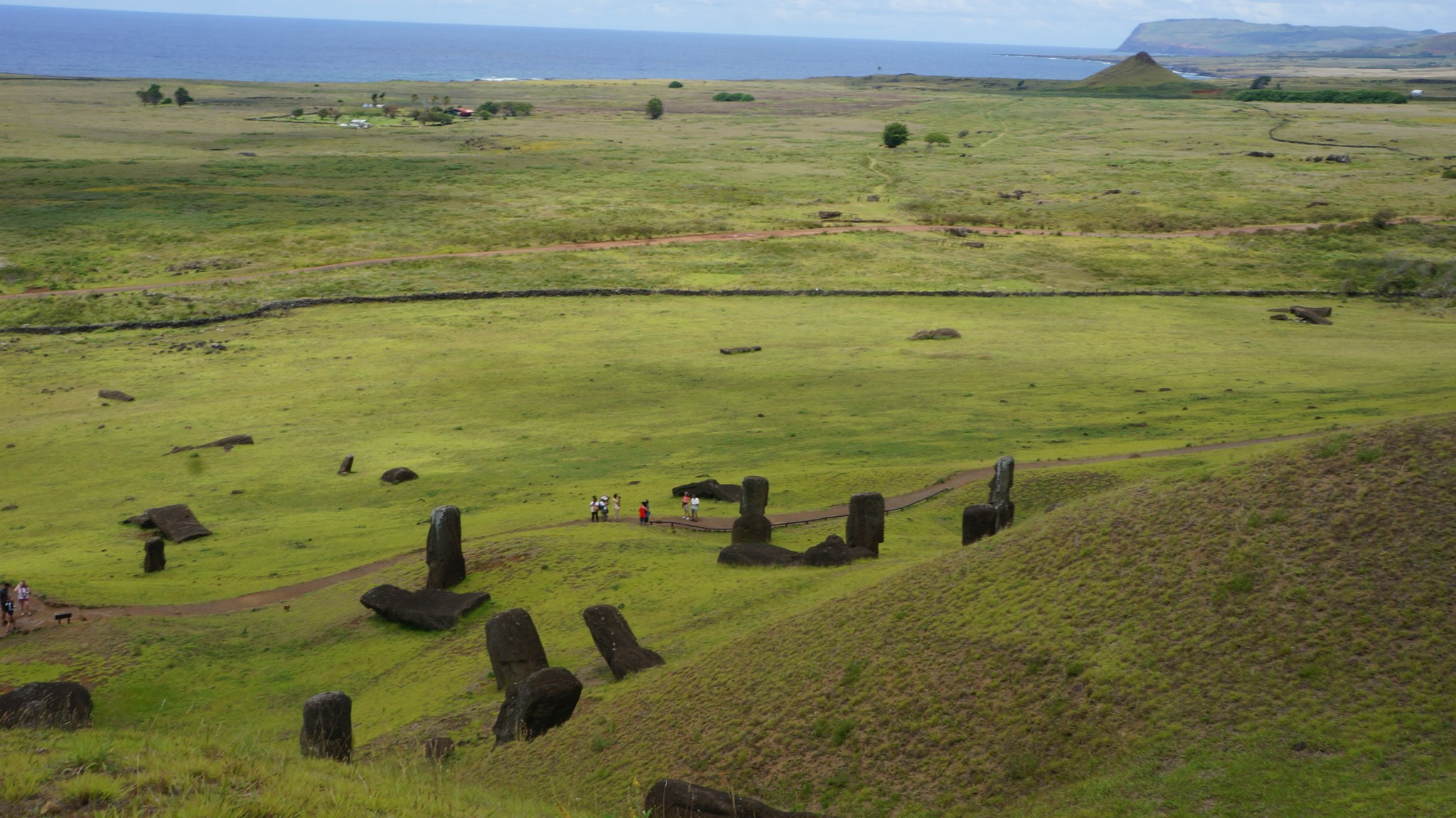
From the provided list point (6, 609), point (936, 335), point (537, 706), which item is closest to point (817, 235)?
point (936, 335)

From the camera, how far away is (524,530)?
3109cm

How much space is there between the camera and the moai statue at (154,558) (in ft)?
97.3

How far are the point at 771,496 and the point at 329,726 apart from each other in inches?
670

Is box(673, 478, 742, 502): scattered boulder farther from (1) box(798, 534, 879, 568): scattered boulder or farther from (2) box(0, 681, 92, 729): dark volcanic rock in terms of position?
(2) box(0, 681, 92, 729): dark volcanic rock

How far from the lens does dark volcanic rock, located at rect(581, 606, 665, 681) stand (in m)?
20.9

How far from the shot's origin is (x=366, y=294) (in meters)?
70.6

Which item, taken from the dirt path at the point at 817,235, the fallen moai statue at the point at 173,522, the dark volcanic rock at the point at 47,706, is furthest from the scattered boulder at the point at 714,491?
the dirt path at the point at 817,235

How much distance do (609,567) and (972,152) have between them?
124826mm

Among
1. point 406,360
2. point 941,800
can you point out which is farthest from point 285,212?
point 941,800

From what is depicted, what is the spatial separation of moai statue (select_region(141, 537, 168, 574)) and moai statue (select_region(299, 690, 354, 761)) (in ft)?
44.4

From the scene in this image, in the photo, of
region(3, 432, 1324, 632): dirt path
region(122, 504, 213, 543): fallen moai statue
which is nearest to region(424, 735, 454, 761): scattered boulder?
region(3, 432, 1324, 632): dirt path

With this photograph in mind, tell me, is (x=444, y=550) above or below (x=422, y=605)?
above

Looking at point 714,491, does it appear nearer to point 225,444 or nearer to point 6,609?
point 6,609

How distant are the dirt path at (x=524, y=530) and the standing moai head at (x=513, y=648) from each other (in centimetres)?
683
